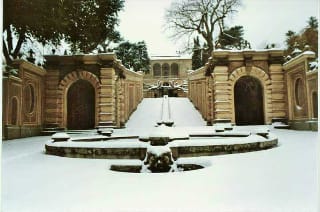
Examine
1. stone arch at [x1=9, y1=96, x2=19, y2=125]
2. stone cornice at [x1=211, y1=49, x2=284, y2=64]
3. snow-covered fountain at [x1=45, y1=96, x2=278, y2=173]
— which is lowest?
snow-covered fountain at [x1=45, y1=96, x2=278, y2=173]

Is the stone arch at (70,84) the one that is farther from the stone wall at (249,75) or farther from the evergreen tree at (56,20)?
the stone wall at (249,75)

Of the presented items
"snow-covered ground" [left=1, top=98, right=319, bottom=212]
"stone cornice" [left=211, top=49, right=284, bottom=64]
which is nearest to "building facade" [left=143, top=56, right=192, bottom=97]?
"stone cornice" [left=211, top=49, right=284, bottom=64]

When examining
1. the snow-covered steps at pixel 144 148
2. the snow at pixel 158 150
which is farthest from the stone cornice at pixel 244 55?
the snow at pixel 158 150

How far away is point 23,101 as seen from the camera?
899cm

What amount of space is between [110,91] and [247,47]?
18.5 feet

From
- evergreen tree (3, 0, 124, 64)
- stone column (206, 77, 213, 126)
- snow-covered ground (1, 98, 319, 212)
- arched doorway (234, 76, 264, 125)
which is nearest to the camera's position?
snow-covered ground (1, 98, 319, 212)

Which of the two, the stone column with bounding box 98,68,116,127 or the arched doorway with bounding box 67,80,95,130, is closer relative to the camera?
the arched doorway with bounding box 67,80,95,130

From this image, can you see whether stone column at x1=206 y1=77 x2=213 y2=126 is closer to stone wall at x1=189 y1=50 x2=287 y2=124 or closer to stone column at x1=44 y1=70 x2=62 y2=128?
stone wall at x1=189 y1=50 x2=287 y2=124

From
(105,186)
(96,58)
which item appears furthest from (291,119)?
(105,186)

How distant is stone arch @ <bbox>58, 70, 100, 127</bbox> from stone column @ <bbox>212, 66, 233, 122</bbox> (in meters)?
4.53

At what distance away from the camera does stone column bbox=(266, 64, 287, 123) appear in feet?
35.2

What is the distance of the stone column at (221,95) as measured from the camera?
10852 millimetres

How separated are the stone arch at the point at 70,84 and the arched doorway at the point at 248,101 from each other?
5.35 metres

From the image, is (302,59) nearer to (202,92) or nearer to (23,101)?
(202,92)
